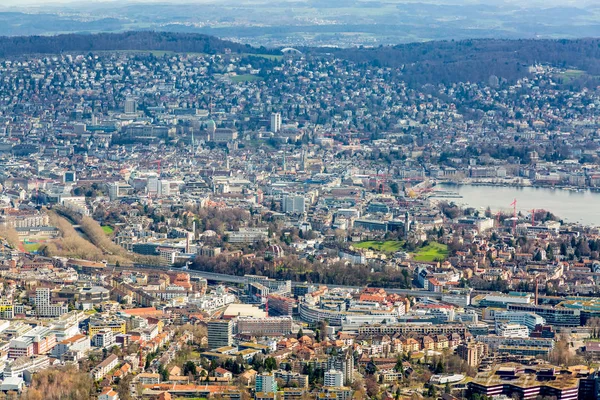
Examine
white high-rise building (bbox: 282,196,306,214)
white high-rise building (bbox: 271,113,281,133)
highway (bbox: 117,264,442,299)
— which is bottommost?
white high-rise building (bbox: 271,113,281,133)

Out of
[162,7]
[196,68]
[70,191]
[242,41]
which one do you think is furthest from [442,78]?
[162,7]

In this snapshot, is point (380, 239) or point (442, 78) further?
point (442, 78)

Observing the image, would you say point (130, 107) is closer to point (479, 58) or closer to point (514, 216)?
point (479, 58)

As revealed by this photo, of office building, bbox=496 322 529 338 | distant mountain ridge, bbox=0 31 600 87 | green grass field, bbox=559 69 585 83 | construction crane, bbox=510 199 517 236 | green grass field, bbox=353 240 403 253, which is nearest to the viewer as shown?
office building, bbox=496 322 529 338

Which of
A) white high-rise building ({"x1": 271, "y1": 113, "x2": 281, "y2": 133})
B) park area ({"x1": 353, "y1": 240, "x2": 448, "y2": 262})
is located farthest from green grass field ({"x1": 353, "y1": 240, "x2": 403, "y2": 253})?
white high-rise building ({"x1": 271, "y1": 113, "x2": 281, "y2": 133})

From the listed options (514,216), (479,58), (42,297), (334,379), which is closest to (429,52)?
(479,58)

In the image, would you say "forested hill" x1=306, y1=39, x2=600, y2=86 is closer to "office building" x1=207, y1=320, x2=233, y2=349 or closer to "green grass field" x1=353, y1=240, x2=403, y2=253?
"green grass field" x1=353, y1=240, x2=403, y2=253

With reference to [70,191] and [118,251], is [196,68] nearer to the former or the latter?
[70,191]

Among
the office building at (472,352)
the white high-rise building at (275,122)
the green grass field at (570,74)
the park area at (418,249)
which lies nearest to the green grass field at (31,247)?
the park area at (418,249)
